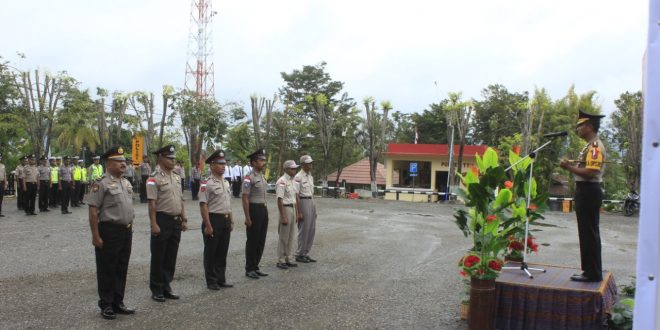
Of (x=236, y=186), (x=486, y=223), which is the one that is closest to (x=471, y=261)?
(x=486, y=223)

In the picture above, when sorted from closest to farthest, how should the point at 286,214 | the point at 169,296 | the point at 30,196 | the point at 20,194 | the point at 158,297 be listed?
the point at 158,297, the point at 169,296, the point at 286,214, the point at 30,196, the point at 20,194

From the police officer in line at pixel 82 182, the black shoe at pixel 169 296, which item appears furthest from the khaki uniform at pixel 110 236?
the police officer in line at pixel 82 182

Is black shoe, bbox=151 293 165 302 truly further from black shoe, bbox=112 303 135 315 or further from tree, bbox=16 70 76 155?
tree, bbox=16 70 76 155

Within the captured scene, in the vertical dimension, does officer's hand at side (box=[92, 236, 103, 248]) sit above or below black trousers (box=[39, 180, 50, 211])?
above

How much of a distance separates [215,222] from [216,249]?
0.35 metres

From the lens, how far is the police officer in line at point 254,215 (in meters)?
7.32

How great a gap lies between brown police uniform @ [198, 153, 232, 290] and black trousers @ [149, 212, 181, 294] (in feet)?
1.77

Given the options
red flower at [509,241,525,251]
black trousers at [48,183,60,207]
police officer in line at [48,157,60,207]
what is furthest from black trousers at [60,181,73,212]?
red flower at [509,241,525,251]

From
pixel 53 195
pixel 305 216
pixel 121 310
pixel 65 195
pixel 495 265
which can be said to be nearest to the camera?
pixel 495 265

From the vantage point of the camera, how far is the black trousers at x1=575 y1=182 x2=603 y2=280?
5.10 meters

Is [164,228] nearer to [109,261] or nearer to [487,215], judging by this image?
[109,261]

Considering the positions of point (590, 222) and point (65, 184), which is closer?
point (590, 222)

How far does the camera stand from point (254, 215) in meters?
7.39

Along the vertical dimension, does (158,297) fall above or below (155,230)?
below
